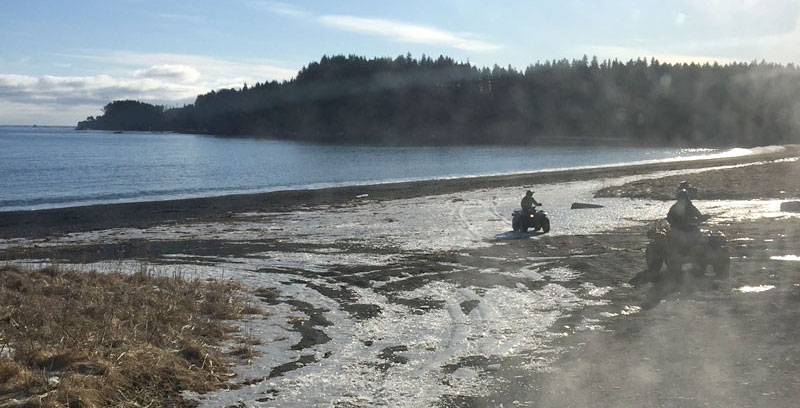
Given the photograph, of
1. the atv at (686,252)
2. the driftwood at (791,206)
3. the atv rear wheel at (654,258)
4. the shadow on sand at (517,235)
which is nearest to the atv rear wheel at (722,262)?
the atv at (686,252)

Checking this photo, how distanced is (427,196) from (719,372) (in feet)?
114

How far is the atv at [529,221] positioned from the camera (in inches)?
950

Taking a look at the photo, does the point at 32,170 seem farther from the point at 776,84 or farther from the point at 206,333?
the point at 776,84

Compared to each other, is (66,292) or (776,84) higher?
(776,84)

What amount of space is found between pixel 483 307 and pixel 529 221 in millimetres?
11537

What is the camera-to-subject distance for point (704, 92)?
188m

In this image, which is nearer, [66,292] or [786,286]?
[66,292]

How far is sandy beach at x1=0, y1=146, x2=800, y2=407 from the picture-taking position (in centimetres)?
844

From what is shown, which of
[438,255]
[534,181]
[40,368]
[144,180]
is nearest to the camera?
[40,368]

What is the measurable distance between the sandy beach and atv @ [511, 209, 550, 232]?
0.76m

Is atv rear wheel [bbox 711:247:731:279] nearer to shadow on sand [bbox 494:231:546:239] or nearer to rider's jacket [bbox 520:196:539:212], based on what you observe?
shadow on sand [bbox 494:231:546:239]

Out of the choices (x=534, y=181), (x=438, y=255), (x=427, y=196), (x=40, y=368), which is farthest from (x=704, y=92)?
(x=40, y=368)

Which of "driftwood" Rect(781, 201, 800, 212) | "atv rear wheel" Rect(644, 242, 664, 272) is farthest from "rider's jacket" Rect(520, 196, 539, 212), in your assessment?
"driftwood" Rect(781, 201, 800, 212)

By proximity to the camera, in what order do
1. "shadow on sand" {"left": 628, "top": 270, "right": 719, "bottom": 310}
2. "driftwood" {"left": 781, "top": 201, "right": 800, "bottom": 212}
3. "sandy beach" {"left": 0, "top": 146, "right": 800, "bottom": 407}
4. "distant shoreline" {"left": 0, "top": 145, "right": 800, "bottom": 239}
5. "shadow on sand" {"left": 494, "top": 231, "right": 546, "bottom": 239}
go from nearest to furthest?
"sandy beach" {"left": 0, "top": 146, "right": 800, "bottom": 407}
"shadow on sand" {"left": 628, "top": 270, "right": 719, "bottom": 310}
"shadow on sand" {"left": 494, "top": 231, "right": 546, "bottom": 239}
"driftwood" {"left": 781, "top": 201, "right": 800, "bottom": 212}
"distant shoreline" {"left": 0, "top": 145, "right": 800, "bottom": 239}
